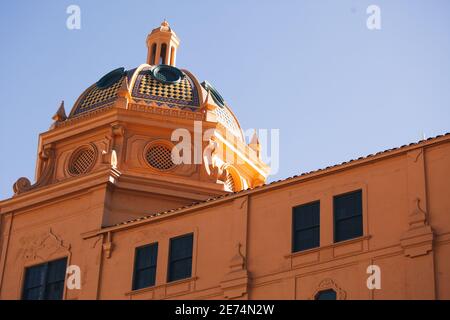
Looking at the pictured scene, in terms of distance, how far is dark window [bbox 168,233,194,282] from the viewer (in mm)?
43031

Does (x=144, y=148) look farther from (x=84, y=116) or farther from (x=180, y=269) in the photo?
(x=180, y=269)

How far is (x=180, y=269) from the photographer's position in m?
43.1

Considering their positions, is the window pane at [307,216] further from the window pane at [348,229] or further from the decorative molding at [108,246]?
the decorative molding at [108,246]

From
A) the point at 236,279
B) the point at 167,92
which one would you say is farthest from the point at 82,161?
the point at 236,279

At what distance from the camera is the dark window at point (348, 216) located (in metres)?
40.0

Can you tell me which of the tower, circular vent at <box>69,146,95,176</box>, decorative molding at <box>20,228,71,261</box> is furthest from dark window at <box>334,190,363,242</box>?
circular vent at <box>69,146,95,176</box>

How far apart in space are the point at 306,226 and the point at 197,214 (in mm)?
4422

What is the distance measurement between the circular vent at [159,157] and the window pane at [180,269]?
10028mm

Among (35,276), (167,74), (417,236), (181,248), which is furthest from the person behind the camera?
(167,74)

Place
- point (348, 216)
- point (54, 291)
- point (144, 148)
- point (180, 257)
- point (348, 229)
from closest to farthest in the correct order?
point (348, 229), point (348, 216), point (180, 257), point (54, 291), point (144, 148)

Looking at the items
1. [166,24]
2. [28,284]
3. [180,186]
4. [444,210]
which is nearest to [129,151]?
[180,186]

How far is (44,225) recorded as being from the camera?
48.8 metres
